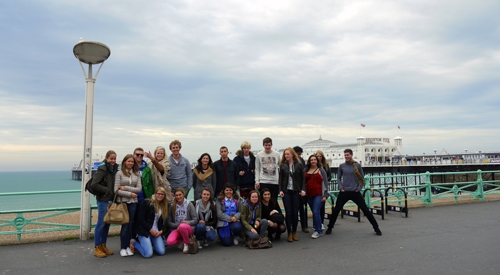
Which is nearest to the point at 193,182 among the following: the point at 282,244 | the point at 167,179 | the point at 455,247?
the point at 167,179

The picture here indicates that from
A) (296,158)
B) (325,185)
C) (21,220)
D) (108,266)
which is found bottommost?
(108,266)

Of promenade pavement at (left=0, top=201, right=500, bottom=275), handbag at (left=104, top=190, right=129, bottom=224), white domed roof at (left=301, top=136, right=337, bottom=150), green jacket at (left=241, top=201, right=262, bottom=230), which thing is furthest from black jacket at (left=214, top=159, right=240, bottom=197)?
white domed roof at (left=301, top=136, right=337, bottom=150)

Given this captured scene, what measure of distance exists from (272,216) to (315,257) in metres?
1.25

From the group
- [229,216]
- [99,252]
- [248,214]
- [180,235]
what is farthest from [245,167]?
[99,252]

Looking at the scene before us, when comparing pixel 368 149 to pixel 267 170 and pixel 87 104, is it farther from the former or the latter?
pixel 87 104

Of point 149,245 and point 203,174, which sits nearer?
point 149,245

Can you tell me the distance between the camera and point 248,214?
20.6 ft

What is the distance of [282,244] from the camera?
20.5 ft

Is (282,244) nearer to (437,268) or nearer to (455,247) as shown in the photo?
(437,268)

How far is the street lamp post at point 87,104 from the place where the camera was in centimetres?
655

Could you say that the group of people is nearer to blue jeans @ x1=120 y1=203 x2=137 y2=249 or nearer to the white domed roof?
blue jeans @ x1=120 y1=203 x2=137 y2=249

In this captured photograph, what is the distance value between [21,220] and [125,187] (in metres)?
2.52

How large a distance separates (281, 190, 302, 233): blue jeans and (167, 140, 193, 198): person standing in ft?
6.02

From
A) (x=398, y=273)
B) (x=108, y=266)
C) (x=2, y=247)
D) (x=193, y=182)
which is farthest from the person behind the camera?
(x=193, y=182)
